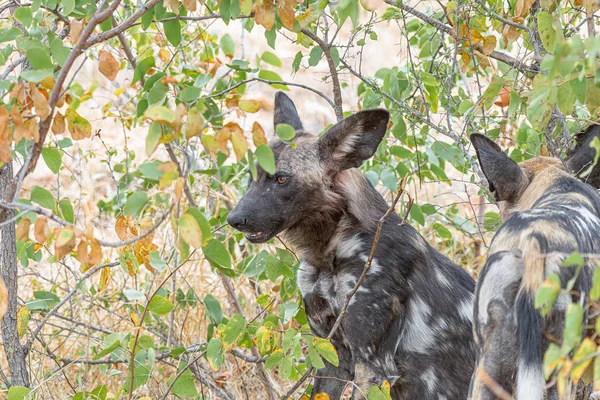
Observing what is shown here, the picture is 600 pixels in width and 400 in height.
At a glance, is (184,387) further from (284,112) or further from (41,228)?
(284,112)

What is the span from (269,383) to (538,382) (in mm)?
1918

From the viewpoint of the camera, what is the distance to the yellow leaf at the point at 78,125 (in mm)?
2824

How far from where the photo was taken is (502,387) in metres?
2.36

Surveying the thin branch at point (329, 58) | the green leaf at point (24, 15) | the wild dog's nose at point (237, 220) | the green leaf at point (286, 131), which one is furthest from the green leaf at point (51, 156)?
the thin branch at point (329, 58)

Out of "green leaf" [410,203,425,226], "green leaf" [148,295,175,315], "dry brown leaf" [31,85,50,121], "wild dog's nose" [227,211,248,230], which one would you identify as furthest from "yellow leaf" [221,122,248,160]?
"green leaf" [410,203,425,226]

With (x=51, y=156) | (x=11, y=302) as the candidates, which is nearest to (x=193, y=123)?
(x=51, y=156)

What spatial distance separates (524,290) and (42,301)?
2.17 m

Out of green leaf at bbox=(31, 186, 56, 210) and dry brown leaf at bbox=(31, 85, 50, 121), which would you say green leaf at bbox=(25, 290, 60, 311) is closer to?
green leaf at bbox=(31, 186, 56, 210)

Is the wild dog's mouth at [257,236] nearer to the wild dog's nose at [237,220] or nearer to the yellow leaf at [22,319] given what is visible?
the wild dog's nose at [237,220]

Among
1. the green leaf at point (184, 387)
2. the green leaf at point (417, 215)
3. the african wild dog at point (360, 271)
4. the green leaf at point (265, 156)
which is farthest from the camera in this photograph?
the green leaf at point (417, 215)

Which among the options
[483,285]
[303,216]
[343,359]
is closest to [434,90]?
[303,216]

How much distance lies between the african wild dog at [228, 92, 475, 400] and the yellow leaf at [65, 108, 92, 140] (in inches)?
31.7

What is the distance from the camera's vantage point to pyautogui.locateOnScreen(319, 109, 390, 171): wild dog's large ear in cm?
346

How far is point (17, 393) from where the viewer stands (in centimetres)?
306
